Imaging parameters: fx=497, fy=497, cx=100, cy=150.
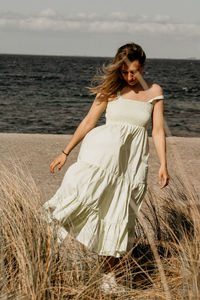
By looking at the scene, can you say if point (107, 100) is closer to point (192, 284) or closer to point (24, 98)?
point (192, 284)

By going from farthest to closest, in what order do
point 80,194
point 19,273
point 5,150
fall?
point 5,150
point 80,194
point 19,273

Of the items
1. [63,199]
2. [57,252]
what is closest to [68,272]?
[57,252]

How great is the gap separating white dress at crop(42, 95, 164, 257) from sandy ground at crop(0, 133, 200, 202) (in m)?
2.32

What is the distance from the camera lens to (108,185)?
298 cm

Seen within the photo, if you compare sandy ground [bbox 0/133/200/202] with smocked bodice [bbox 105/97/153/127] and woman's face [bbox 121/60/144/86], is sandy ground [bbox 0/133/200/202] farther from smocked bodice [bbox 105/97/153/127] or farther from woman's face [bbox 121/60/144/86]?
woman's face [bbox 121/60/144/86]

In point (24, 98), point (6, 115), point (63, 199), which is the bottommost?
point (63, 199)

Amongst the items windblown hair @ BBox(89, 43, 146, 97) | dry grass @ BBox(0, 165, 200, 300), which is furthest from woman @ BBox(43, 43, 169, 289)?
dry grass @ BBox(0, 165, 200, 300)

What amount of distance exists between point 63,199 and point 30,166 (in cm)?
388

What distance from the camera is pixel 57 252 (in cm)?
268

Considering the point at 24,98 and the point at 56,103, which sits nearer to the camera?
the point at 56,103

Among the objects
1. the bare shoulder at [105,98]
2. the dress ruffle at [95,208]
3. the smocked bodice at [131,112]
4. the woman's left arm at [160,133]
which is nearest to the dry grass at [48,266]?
the dress ruffle at [95,208]

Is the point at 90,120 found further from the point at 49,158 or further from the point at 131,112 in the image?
the point at 49,158

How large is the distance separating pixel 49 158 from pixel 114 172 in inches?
177

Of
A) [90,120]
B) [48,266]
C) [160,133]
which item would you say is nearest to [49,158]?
[90,120]
